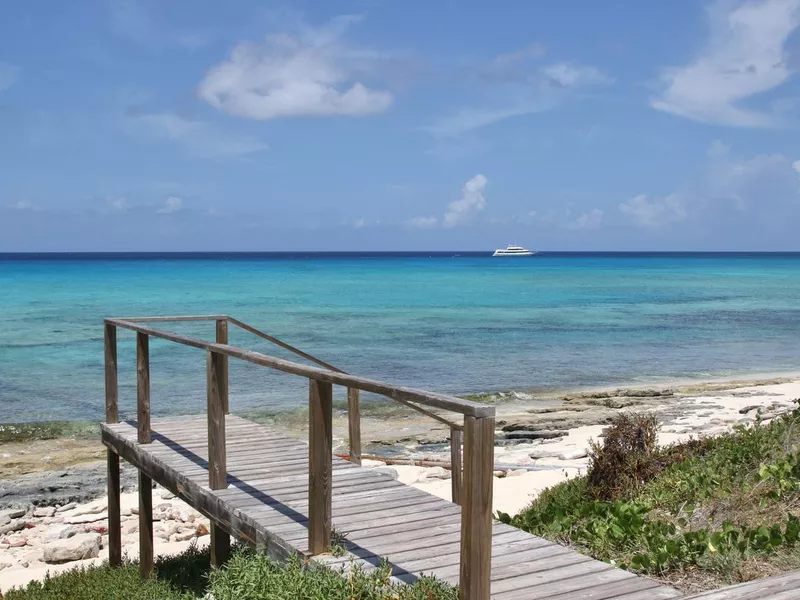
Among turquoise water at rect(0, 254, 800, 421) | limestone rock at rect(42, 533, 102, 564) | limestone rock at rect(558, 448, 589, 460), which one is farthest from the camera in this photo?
turquoise water at rect(0, 254, 800, 421)

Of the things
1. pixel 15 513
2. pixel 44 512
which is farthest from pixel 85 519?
pixel 15 513

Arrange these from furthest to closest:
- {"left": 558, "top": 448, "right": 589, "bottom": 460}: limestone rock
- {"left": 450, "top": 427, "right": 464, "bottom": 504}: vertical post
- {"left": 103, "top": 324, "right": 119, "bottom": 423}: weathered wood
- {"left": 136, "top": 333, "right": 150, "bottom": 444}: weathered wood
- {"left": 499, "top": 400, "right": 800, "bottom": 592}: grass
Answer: {"left": 558, "top": 448, "right": 589, "bottom": 460}: limestone rock < {"left": 103, "top": 324, "right": 119, "bottom": 423}: weathered wood < {"left": 136, "top": 333, "right": 150, "bottom": 444}: weathered wood < {"left": 450, "top": 427, "right": 464, "bottom": 504}: vertical post < {"left": 499, "top": 400, "right": 800, "bottom": 592}: grass

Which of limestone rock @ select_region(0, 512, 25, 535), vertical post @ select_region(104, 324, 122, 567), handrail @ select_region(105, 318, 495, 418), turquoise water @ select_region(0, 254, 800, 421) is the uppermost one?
handrail @ select_region(105, 318, 495, 418)

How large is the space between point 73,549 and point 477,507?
857cm

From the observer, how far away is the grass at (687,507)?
18.2ft

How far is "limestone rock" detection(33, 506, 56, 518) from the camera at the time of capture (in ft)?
41.0

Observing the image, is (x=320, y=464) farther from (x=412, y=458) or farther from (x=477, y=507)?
(x=412, y=458)

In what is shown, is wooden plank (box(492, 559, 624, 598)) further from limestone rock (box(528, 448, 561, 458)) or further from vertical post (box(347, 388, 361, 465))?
limestone rock (box(528, 448, 561, 458))

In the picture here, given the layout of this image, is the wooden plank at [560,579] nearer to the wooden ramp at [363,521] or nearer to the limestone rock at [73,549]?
the wooden ramp at [363,521]

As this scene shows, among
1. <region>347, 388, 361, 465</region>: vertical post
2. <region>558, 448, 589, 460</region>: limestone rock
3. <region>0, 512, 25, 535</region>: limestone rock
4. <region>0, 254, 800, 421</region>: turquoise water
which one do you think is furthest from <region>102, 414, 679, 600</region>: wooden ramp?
<region>0, 254, 800, 421</region>: turquoise water

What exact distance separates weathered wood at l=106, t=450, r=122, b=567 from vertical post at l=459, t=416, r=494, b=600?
23.0 ft

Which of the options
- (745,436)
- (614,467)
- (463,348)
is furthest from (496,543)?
(463,348)

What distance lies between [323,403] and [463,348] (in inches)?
1076

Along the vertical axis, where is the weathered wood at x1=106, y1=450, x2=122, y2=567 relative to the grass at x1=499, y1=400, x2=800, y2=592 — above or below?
below
